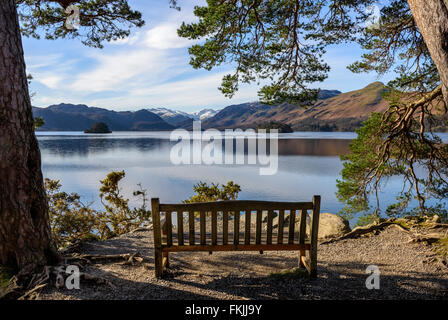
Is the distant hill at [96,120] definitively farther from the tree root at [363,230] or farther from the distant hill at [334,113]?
the tree root at [363,230]

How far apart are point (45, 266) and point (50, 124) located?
172 meters

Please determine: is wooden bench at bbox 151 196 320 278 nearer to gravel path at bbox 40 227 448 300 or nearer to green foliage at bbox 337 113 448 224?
gravel path at bbox 40 227 448 300

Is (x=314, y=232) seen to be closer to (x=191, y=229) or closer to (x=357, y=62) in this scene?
(x=191, y=229)

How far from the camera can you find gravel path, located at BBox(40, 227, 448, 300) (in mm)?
3354

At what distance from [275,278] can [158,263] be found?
→ 1633mm

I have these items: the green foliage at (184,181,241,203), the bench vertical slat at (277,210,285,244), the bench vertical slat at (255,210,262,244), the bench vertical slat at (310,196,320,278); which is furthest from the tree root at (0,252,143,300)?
the green foliage at (184,181,241,203)

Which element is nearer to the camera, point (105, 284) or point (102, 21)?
point (105, 284)

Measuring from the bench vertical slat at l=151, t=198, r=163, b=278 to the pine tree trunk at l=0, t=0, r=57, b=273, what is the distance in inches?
62.0

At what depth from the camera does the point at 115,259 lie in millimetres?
4566

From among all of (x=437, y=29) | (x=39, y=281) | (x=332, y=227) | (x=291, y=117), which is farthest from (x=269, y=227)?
(x=291, y=117)

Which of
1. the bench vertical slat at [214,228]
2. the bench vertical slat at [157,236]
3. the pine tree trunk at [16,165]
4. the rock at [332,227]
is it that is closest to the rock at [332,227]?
the rock at [332,227]

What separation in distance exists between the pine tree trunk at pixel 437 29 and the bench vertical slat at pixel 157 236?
3979 millimetres

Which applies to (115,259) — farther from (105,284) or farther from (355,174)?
(355,174)
